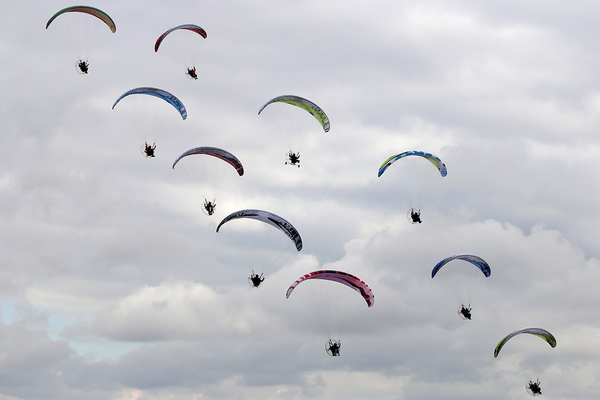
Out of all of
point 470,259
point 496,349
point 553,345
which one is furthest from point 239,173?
point 553,345

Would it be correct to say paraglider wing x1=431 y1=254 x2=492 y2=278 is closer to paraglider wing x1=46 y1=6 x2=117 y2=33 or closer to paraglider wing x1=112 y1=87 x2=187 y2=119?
paraglider wing x1=112 y1=87 x2=187 y2=119

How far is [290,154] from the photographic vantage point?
65.9m

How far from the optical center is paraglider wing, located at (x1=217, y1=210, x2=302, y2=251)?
5872 cm

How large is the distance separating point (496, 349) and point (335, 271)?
17895 mm

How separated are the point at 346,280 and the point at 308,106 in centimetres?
1568

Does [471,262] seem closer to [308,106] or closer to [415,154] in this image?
[415,154]

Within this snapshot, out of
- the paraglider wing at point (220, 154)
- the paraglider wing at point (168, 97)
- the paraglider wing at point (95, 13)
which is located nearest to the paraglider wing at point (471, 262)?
the paraglider wing at point (220, 154)

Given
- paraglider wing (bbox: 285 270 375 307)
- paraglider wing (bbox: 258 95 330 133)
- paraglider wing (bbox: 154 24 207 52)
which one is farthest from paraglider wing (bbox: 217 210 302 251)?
paraglider wing (bbox: 154 24 207 52)

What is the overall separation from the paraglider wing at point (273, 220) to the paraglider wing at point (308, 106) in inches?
387

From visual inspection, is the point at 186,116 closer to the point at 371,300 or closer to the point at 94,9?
the point at 94,9

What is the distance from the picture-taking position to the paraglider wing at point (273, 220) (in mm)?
58719

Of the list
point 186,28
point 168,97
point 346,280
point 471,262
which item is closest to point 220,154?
point 168,97

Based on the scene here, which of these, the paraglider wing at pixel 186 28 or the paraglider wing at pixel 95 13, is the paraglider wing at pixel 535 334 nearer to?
the paraglider wing at pixel 186 28

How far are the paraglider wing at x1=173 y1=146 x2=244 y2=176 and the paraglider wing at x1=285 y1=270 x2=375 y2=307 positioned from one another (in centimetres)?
1262
